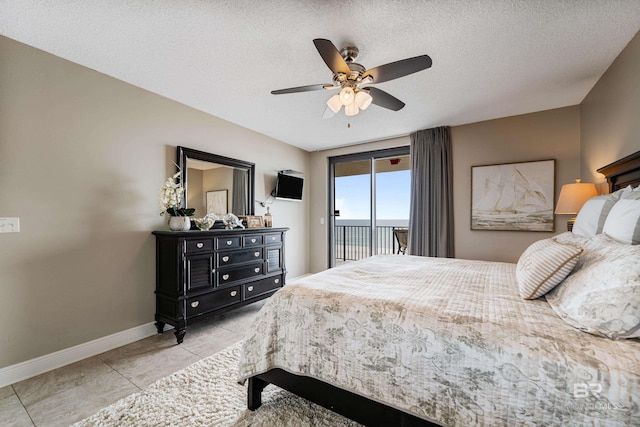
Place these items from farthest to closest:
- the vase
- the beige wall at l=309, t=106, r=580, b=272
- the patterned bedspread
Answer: the beige wall at l=309, t=106, r=580, b=272 < the vase < the patterned bedspread

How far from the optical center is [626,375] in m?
0.80

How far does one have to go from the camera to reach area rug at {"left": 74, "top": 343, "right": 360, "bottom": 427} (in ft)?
5.08

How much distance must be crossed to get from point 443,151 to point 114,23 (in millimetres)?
3854

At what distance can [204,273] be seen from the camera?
282 centimetres

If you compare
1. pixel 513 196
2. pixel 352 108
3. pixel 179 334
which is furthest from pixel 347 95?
pixel 513 196

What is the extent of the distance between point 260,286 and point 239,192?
1.38 meters

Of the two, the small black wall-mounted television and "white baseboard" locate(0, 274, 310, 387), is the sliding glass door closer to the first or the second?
the small black wall-mounted television

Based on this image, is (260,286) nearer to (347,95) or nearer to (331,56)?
(347,95)

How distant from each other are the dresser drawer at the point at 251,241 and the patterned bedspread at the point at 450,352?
174 cm

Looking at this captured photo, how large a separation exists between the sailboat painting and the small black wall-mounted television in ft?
9.08

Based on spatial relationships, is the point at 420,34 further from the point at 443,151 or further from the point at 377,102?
the point at 443,151

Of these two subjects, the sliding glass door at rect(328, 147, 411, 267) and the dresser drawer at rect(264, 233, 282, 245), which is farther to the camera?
the sliding glass door at rect(328, 147, 411, 267)

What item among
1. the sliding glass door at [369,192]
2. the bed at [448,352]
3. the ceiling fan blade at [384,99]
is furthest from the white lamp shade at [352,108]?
the sliding glass door at [369,192]

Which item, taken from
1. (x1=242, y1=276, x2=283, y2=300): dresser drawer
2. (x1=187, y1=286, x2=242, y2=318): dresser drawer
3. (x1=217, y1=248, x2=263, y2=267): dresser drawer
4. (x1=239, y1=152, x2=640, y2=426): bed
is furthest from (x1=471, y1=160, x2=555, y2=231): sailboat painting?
(x1=187, y1=286, x2=242, y2=318): dresser drawer
